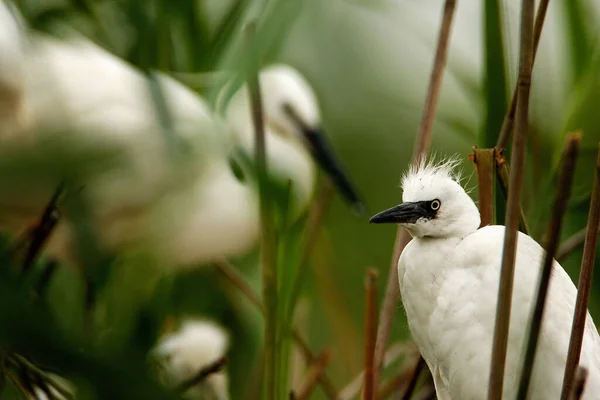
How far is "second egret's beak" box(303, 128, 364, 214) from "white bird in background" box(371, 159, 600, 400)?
1.59 m

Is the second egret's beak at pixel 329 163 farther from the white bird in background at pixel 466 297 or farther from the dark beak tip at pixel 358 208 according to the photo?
the white bird in background at pixel 466 297

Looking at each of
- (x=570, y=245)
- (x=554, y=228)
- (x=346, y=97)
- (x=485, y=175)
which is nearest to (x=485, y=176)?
(x=485, y=175)

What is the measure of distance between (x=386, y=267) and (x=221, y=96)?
4.37 feet

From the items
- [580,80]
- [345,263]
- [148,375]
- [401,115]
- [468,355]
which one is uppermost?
[148,375]

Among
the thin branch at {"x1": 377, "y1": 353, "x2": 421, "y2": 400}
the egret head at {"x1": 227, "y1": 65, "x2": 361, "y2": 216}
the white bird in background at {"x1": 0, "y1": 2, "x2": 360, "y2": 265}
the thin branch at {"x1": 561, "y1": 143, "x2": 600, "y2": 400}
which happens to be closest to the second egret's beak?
the egret head at {"x1": 227, "y1": 65, "x2": 361, "y2": 216}

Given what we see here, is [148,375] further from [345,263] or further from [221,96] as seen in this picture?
[345,263]

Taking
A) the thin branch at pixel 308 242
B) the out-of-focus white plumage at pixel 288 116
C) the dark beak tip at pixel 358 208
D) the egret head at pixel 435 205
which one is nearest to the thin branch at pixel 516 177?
the thin branch at pixel 308 242

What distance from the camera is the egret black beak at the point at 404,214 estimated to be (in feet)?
3.11

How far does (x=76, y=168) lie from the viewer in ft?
1.20

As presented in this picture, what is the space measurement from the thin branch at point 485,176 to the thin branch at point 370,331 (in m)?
0.17

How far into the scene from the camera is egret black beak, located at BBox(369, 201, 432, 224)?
3.11ft

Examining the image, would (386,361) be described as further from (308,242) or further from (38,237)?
(38,237)

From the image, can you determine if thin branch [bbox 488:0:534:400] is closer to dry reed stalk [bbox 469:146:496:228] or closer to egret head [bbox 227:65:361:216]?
dry reed stalk [bbox 469:146:496:228]

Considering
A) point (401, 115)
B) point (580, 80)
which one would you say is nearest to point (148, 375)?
point (580, 80)
